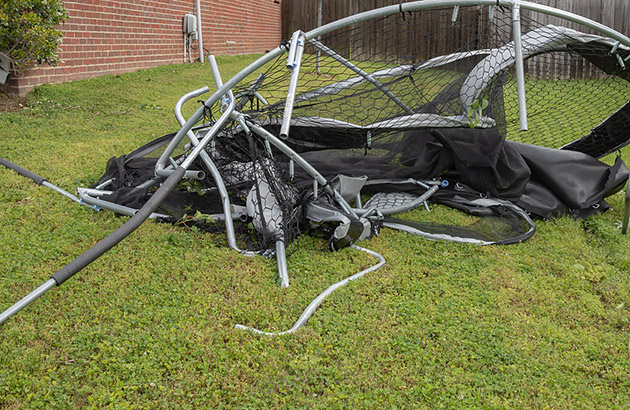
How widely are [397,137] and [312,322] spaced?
2225mm

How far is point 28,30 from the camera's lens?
537 cm

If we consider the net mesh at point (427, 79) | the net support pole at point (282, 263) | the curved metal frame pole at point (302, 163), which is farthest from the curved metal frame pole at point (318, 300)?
the net mesh at point (427, 79)

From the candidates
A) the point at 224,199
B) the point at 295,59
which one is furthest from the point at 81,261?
the point at 295,59

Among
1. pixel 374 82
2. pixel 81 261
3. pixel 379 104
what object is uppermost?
pixel 374 82

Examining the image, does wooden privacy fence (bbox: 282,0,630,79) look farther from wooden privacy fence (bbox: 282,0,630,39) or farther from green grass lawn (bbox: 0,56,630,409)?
wooden privacy fence (bbox: 282,0,630,39)

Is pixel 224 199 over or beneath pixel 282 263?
over

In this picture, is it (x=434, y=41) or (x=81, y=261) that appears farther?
(x=434, y=41)

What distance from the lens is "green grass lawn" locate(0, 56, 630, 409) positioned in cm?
197

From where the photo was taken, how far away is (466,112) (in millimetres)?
3521

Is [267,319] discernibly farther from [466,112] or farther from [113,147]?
[113,147]

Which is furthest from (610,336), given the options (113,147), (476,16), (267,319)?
(113,147)

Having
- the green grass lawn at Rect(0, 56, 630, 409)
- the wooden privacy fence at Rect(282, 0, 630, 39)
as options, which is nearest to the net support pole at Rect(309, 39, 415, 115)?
the green grass lawn at Rect(0, 56, 630, 409)

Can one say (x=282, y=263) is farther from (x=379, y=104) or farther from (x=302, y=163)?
(x=379, y=104)

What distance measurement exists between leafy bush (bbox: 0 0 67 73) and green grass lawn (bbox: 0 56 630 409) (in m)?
Result: 2.56
